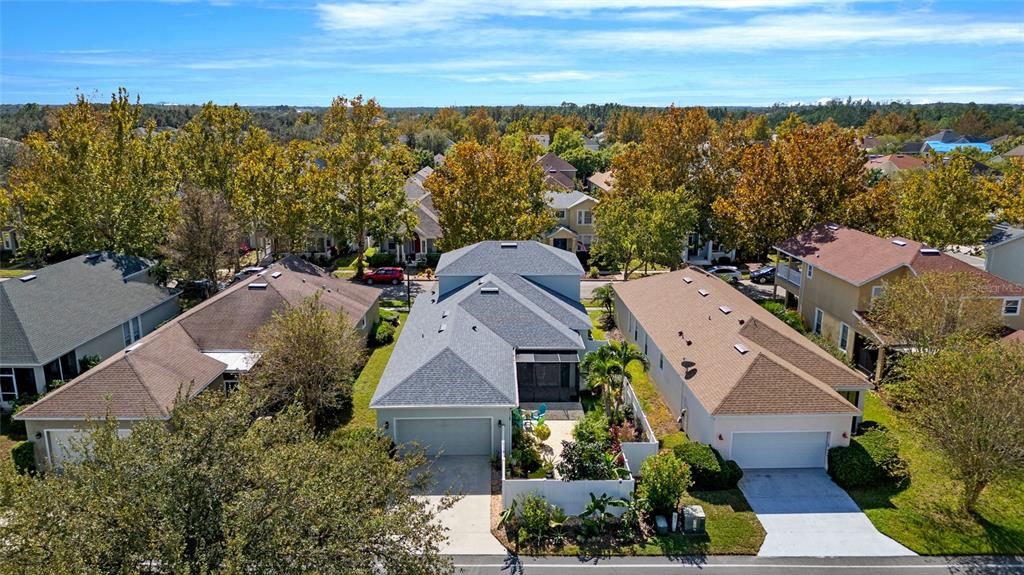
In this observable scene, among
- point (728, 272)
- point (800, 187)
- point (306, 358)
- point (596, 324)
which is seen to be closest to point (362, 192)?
point (596, 324)

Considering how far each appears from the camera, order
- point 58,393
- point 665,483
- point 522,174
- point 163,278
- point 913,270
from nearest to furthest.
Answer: point 665,483, point 58,393, point 913,270, point 163,278, point 522,174

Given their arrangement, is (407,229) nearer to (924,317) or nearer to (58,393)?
(58,393)

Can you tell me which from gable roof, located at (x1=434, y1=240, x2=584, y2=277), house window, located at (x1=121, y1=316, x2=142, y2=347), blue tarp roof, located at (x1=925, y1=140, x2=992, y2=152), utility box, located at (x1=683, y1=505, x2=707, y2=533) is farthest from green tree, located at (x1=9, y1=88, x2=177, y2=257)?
blue tarp roof, located at (x1=925, y1=140, x2=992, y2=152)

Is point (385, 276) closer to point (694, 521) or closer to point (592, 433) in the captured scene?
point (592, 433)

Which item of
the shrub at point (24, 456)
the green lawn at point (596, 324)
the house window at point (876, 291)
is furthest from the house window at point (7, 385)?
the house window at point (876, 291)

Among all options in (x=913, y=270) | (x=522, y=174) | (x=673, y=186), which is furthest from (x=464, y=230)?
(x=913, y=270)

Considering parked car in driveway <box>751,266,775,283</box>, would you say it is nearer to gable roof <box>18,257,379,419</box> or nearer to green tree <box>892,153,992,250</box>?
green tree <box>892,153,992,250</box>
